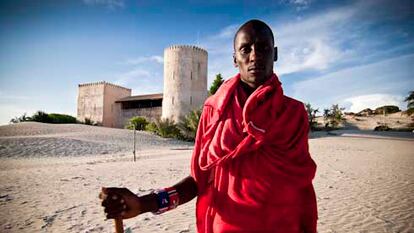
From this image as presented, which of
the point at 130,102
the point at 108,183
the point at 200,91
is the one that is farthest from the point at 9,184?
the point at 130,102

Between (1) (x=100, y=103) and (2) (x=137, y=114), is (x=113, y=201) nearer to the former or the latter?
(2) (x=137, y=114)

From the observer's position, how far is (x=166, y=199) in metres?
1.26

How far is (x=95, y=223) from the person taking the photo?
4.02 metres

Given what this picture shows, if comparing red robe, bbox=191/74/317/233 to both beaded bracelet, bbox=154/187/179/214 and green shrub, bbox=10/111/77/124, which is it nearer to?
beaded bracelet, bbox=154/187/179/214

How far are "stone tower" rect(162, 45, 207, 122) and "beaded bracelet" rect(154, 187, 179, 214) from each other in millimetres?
23717

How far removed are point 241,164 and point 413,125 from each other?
115 feet

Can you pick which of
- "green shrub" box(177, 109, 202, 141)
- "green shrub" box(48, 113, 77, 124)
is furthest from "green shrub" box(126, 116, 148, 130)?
"green shrub" box(48, 113, 77, 124)

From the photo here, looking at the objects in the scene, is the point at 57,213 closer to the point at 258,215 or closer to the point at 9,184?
the point at 9,184

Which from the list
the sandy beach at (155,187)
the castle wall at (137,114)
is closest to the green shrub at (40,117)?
the castle wall at (137,114)

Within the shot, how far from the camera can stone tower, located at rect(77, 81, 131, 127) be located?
31.2 metres

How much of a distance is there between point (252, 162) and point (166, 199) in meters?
0.47

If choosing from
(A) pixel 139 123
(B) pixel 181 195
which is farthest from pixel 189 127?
(B) pixel 181 195

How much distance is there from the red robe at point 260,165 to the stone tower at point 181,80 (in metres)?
23.8

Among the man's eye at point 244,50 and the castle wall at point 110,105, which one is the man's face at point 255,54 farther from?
the castle wall at point 110,105
